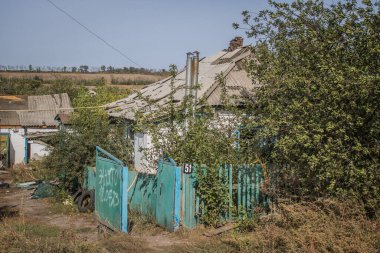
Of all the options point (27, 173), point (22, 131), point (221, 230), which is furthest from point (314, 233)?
point (22, 131)

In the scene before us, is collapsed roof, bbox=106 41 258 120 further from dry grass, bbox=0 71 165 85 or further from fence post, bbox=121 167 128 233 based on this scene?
dry grass, bbox=0 71 165 85

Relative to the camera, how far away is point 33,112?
2975 centimetres

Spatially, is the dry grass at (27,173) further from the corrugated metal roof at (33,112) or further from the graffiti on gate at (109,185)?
the graffiti on gate at (109,185)

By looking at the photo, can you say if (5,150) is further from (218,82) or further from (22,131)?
(218,82)

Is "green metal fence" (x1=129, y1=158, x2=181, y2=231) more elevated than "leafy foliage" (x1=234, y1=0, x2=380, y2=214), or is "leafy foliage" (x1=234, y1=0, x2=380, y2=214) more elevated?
"leafy foliage" (x1=234, y1=0, x2=380, y2=214)

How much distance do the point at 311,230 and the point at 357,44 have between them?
3548mm

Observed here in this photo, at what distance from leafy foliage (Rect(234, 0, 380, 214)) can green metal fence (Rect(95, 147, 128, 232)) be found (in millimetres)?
3061

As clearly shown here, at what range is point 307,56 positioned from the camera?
27.9ft

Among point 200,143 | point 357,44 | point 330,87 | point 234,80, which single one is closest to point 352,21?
point 357,44

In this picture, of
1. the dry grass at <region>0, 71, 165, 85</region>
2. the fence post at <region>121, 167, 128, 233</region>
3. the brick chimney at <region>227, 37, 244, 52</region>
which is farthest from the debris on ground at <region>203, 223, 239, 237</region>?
the dry grass at <region>0, 71, 165, 85</region>

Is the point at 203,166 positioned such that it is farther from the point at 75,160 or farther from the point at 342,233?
the point at 75,160

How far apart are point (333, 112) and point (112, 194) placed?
16.6 feet

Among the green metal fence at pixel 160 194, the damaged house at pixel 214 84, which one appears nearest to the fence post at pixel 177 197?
the green metal fence at pixel 160 194

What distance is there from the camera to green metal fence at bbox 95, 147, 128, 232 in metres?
8.85
